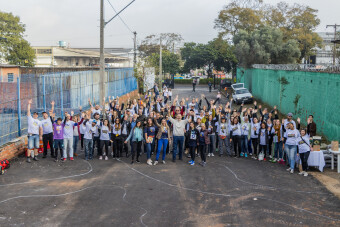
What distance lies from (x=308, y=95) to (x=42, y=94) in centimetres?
1384

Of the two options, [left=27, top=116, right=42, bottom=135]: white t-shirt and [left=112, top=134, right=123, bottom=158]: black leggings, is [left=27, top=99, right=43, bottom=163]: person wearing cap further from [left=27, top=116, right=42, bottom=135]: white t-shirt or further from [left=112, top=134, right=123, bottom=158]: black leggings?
[left=112, top=134, right=123, bottom=158]: black leggings

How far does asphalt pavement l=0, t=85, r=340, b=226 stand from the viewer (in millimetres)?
7844

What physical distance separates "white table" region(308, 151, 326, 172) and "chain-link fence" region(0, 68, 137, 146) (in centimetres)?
999

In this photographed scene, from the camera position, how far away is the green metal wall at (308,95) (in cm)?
1628

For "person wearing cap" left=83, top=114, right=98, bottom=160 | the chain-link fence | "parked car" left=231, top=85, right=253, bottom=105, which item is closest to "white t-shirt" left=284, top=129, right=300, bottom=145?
"person wearing cap" left=83, top=114, right=98, bottom=160

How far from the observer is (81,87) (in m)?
22.6

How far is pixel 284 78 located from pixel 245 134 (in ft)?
45.7

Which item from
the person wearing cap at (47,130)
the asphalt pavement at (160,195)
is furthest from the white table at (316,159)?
the person wearing cap at (47,130)

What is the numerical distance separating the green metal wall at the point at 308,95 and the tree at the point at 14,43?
116 feet

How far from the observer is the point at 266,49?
1732 inches

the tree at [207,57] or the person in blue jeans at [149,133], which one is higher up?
the tree at [207,57]

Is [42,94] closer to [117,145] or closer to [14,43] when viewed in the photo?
[117,145]

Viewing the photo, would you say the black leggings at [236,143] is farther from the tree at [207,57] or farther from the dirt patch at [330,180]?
the tree at [207,57]

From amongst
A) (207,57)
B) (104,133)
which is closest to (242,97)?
(104,133)
